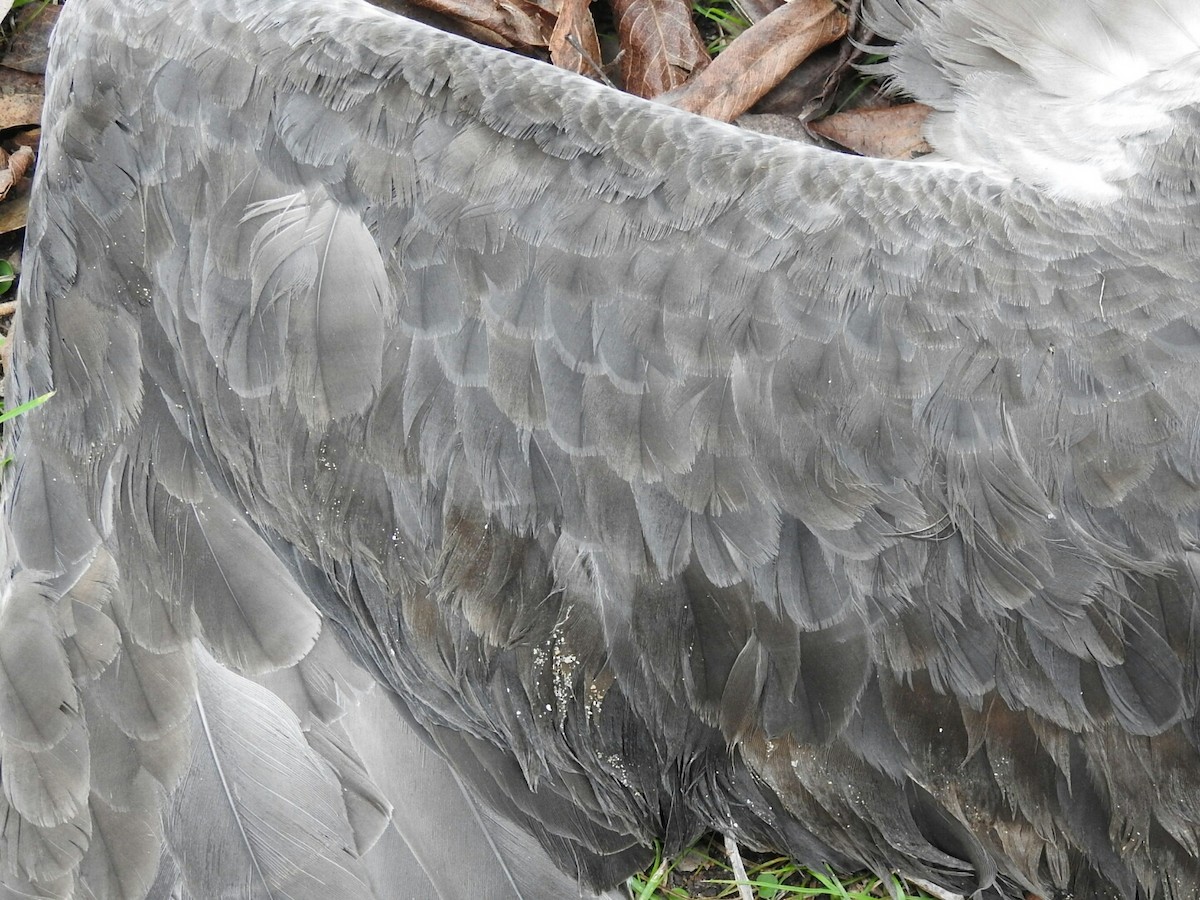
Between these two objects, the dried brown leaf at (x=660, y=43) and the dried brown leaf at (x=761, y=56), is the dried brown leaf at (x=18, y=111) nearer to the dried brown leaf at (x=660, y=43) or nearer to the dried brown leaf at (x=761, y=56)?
the dried brown leaf at (x=660, y=43)

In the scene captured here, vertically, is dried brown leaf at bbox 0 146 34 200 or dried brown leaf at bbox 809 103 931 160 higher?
dried brown leaf at bbox 809 103 931 160

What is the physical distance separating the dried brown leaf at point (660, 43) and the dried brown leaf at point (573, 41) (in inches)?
3.9

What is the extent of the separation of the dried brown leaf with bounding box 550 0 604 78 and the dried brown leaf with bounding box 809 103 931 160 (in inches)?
20.6

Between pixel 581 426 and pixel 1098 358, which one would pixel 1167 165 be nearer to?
pixel 1098 358

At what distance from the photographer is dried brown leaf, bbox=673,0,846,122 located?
2.68 metres

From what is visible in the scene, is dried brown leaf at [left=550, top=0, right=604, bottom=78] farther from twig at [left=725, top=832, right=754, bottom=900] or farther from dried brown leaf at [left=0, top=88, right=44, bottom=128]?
twig at [left=725, top=832, right=754, bottom=900]

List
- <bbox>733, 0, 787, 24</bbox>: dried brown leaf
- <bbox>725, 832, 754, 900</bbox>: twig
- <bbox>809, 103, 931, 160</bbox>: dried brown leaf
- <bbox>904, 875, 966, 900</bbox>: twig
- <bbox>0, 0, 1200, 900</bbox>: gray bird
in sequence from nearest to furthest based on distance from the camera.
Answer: <bbox>0, 0, 1200, 900</bbox>: gray bird
<bbox>904, 875, 966, 900</bbox>: twig
<bbox>725, 832, 754, 900</bbox>: twig
<bbox>809, 103, 931, 160</bbox>: dried brown leaf
<bbox>733, 0, 787, 24</bbox>: dried brown leaf

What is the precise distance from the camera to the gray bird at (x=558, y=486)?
1634 millimetres

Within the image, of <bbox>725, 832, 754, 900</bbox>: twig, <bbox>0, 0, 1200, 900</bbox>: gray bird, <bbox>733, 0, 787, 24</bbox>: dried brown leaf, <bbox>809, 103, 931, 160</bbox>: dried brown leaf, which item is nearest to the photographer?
<bbox>0, 0, 1200, 900</bbox>: gray bird

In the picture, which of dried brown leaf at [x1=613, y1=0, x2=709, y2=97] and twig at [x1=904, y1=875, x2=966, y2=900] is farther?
dried brown leaf at [x1=613, y1=0, x2=709, y2=97]

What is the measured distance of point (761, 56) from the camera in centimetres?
270

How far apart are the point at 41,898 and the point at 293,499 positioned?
73 centimetres

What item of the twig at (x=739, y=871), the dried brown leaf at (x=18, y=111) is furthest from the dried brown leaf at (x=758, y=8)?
the twig at (x=739, y=871)

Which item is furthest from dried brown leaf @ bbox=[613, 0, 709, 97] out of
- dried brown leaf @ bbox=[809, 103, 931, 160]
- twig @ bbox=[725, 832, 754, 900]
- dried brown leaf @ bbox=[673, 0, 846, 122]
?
twig @ bbox=[725, 832, 754, 900]
